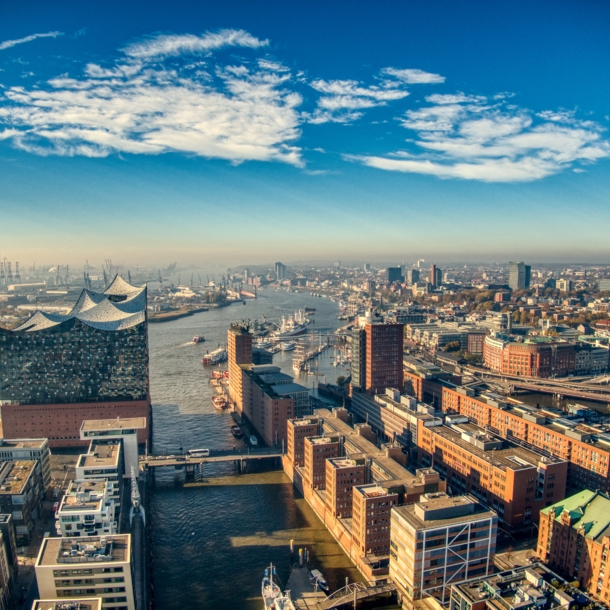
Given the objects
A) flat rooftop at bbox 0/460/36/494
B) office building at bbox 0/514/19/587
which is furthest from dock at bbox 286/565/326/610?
flat rooftop at bbox 0/460/36/494

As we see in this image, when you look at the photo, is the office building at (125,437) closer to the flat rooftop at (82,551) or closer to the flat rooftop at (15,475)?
the flat rooftop at (15,475)

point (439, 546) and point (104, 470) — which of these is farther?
point (104, 470)

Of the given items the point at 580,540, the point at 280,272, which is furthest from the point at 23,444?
the point at 280,272

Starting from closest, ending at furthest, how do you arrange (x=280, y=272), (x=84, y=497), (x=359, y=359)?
(x=84, y=497) < (x=359, y=359) < (x=280, y=272)

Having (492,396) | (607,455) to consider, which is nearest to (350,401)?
(492,396)

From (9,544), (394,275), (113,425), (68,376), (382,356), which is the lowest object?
(9,544)

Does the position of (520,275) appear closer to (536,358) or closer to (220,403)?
(536,358)
